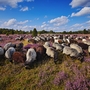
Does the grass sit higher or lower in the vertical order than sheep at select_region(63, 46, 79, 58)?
lower

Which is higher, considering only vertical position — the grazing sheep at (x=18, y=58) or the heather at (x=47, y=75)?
the grazing sheep at (x=18, y=58)

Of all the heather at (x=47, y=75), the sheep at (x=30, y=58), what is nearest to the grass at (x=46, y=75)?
the heather at (x=47, y=75)

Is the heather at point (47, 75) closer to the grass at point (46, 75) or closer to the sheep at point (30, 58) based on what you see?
the grass at point (46, 75)

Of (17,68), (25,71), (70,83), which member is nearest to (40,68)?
(25,71)

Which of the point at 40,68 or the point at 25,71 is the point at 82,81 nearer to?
the point at 40,68

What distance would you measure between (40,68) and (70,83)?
136 inches

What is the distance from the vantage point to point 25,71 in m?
11.2

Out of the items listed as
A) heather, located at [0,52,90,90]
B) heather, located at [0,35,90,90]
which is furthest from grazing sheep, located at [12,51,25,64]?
heather, located at [0,52,90,90]

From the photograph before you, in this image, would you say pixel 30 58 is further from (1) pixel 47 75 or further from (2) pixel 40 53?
(1) pixel 47 75

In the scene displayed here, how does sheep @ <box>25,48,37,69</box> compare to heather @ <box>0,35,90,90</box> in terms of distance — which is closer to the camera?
heather @ <box>0,35,90,90</box>

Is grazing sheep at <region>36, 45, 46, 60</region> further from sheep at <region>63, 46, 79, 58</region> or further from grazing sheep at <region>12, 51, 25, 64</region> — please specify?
sheep at <region>63, 46, 79, 58</region>

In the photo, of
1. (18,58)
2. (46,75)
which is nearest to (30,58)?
(18,58)

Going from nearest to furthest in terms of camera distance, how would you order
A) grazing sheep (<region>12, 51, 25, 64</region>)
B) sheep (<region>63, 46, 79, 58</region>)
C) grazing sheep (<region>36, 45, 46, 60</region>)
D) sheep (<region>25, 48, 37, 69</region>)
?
1. sheep (<region>25, 48, 37, 69</region>)
2. grazing sheep (<region>12, 51, 25, 64</region>)
3. sheep (<region>63, 46, 79, 58</region>)
4. grazing sheep (<region>36, 45, 46, 60</region>)

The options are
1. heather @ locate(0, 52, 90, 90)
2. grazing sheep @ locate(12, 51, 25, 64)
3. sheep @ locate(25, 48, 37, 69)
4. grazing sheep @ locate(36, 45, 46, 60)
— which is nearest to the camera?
heather @ locate(0, 52, 90, 90)
